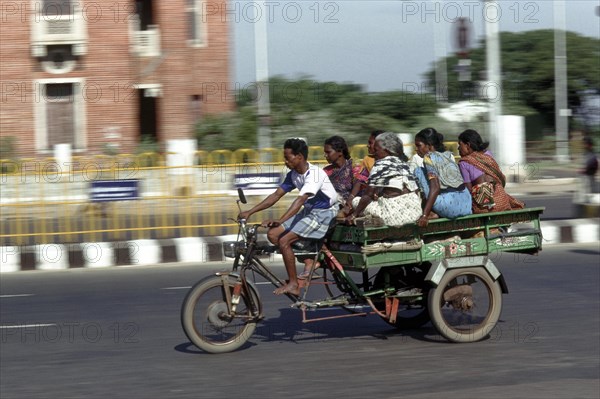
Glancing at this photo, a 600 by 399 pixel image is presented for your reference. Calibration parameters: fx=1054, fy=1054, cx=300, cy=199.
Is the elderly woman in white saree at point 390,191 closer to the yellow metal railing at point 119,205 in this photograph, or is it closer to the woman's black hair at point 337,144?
the woman's black hair at point 337,144

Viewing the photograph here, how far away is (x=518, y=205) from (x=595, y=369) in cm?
187

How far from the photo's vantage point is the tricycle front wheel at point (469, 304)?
7.97m

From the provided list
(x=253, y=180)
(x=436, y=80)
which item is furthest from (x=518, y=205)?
(x=436, y=80)

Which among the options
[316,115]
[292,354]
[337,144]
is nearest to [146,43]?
[316,115]

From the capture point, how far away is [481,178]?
833 cm

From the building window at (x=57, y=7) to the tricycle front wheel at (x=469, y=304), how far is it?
830 inches

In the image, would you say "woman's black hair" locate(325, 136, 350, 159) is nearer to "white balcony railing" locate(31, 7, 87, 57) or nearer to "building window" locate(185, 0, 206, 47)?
"white balcony railing" locate(31, 7, 87, 57)

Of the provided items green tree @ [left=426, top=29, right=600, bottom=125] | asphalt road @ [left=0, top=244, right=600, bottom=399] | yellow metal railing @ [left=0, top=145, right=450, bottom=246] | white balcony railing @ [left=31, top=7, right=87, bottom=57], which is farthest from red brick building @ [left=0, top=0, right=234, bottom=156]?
green tree @ [left=426, top=29, right=600, bottom=125]

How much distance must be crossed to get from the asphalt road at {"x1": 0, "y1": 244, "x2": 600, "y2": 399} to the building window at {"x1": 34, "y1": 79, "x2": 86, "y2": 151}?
56.0ft

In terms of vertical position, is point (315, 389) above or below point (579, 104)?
below

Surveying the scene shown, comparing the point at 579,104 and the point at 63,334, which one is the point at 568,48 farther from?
the point at 63,334

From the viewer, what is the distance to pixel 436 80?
157 ft

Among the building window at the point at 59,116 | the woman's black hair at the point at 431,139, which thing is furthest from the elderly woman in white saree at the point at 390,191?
the building window at the point at 59,116

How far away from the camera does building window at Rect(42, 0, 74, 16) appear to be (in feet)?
88.7
